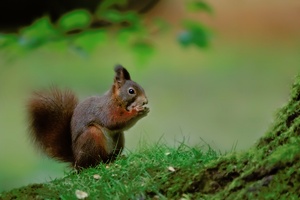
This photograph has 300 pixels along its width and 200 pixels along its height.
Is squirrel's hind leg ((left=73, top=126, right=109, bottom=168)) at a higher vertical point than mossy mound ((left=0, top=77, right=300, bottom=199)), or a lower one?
higher

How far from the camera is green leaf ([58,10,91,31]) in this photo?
1.61 meters

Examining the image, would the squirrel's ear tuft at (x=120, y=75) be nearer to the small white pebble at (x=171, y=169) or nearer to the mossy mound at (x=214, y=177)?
the mossy mound at (x=214, y=177)

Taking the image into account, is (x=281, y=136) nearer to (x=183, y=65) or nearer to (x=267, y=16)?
(x=183, y=65)

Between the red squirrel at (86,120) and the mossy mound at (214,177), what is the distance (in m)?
0.54

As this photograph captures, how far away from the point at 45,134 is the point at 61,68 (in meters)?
3.41

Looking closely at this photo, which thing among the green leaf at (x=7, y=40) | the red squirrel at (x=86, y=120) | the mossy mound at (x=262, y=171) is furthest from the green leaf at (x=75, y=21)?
the red squirrel at (x=86, y=120)

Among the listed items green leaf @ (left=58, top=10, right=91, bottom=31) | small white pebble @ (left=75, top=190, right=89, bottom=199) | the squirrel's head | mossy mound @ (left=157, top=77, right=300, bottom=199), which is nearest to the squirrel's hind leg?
the squirrel's head

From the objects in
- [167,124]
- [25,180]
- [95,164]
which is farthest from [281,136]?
[167,124]

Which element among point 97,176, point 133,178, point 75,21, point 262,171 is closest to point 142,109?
point 97,176

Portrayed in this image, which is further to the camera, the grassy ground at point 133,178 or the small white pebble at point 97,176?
the small white pebble at point 97,176

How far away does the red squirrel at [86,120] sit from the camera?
10.9 ft

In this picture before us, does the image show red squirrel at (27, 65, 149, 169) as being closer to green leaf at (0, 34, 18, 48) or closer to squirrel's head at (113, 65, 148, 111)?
squirrel's head at (113, 65, 148, 111)

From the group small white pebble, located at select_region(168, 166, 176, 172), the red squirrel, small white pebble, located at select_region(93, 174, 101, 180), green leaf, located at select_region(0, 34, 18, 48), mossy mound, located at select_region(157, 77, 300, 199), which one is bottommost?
mossy mound, located at select_region(157, 77, 300, 199)

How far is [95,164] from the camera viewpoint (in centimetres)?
324
